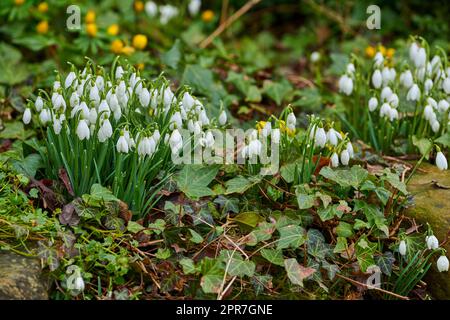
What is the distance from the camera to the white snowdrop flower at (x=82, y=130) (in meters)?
3.17

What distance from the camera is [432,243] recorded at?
3270mm

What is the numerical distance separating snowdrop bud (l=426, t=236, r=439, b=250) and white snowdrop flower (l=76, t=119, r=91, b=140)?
5.54 ft

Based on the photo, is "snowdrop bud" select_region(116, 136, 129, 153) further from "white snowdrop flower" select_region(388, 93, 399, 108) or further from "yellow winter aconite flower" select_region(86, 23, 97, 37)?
"yellow winter aconite flower" select_region(86, 23, 97, 37)

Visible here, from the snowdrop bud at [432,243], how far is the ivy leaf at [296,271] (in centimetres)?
57

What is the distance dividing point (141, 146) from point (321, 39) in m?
3.62

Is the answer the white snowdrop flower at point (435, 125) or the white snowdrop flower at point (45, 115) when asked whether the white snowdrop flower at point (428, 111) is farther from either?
the white snowdrop flower at point (45, 115)

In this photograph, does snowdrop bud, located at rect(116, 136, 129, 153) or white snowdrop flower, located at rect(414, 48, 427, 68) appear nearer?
snowdrop bud, located at rect(116, 136, 129, 153)

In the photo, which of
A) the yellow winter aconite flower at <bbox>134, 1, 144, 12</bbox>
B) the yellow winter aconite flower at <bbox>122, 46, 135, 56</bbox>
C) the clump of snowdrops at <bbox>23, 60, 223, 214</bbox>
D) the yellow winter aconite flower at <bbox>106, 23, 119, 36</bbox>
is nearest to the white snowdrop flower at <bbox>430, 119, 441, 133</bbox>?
the clump of snowdrops at <bbox>23, 60, 223, 214</bbox>

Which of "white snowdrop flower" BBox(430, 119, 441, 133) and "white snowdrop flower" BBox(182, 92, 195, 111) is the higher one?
"white snowdrop flower" BBox(182, 92, 195, 111)

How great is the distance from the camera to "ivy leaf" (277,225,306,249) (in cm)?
327

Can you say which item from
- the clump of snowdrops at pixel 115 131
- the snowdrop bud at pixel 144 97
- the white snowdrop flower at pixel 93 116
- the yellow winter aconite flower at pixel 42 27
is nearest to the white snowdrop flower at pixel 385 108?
the clump of snowdrops at pixel 115 131

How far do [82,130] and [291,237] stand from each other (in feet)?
3.63
